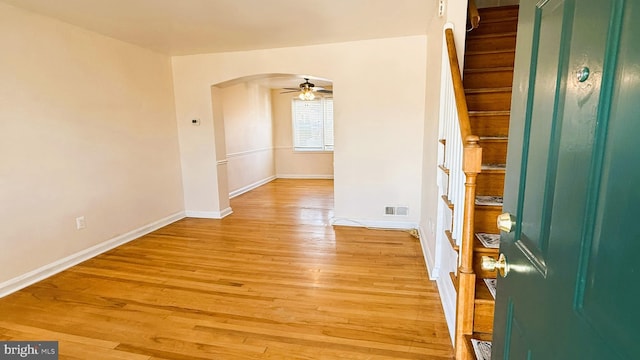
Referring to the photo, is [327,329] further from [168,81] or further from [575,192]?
[168,81]

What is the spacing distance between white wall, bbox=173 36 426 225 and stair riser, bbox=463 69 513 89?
3.40 feet

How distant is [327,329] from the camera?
6.98 feet

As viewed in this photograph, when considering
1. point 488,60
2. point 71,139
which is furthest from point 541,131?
point 71,139

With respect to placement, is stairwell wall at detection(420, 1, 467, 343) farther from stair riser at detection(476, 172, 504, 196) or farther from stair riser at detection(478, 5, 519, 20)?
stair riser at detection(478, 5, 519, 20)

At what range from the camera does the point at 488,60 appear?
3023 mm

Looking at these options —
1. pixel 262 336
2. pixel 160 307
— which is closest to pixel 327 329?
pixel 262 336

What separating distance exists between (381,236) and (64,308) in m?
3.12

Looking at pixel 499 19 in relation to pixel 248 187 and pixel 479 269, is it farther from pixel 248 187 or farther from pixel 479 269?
pixel 248 187

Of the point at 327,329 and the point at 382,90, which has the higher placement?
the point at 382,90

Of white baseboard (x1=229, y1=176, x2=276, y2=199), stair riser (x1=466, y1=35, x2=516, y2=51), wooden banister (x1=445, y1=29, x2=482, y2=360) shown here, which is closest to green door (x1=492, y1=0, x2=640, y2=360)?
wooden banister (x1=445, y1=29, x2=482, y2=360)

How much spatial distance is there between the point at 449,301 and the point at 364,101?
2688 mm

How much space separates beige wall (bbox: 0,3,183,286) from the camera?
2.69 m

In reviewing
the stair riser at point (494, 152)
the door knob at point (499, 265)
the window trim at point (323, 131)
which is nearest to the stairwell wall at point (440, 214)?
the stair riser at point (494, 152)

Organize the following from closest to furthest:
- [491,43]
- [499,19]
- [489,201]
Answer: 1. [489,201]
2. [491,43]
3. [499,19]
